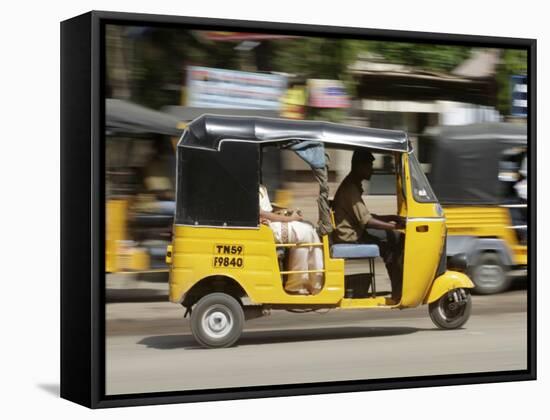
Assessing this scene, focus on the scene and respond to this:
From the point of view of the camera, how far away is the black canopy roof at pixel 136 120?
11.2m

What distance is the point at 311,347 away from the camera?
477 inches

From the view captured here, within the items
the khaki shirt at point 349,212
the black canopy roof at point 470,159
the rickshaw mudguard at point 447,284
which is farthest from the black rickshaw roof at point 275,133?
the rickshaw mudguard at point 447,284

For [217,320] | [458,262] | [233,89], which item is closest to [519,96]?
[458,262]

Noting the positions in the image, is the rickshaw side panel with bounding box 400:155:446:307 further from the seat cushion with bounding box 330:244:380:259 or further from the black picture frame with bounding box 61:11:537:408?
the black picture frame with bounding box 61:11:537:408

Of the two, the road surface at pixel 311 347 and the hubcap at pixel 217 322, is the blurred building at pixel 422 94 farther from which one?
the hubcap at pixel 217 322

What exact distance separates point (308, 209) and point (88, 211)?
5.89 ft

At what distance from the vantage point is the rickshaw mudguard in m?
12.6

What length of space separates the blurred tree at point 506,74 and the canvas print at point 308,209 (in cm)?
2

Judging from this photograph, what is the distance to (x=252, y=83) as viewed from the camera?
38.6 ft

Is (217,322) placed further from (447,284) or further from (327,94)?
(447,284)

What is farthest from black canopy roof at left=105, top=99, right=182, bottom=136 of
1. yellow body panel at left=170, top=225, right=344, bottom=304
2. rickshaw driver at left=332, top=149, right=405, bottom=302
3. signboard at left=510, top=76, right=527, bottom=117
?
signboard at left=510, top=76, right=527, bottom=117

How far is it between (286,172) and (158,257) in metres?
1.19

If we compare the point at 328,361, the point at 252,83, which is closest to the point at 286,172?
the point at 252,83

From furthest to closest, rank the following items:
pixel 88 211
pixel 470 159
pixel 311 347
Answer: pixel 470 159 → pixel 311 347 → pixel 88 211
